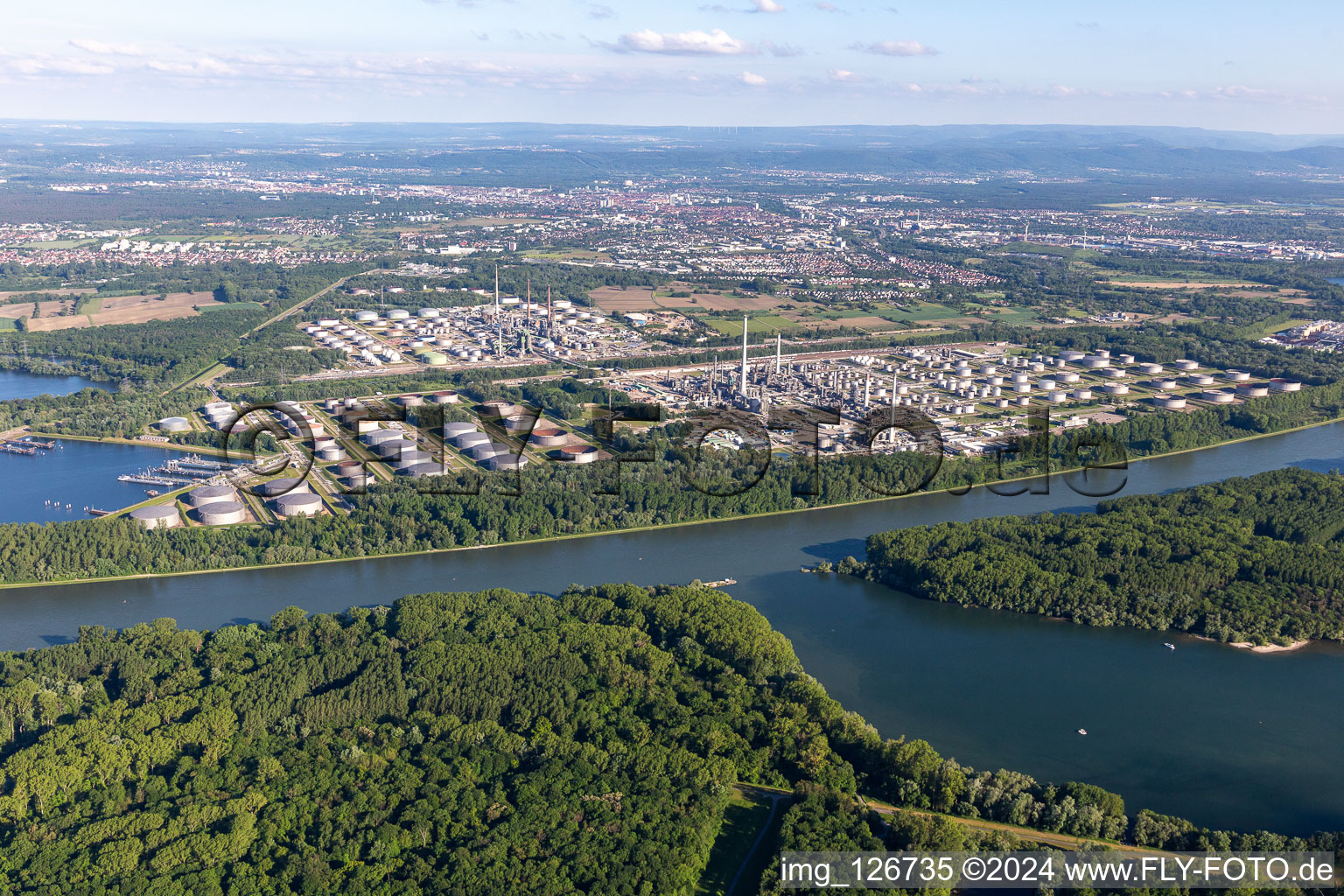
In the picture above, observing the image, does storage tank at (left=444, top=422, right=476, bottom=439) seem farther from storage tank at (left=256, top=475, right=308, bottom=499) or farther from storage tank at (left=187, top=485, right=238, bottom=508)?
storage tank at (left=187, top=485, right=238, bottom=508)

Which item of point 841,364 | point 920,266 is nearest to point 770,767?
point 841,364

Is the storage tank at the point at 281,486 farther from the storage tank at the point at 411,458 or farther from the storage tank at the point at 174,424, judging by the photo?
the storage tank at the point at 174,424

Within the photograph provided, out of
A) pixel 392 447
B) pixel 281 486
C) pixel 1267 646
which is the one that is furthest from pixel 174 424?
pixel 1267 646

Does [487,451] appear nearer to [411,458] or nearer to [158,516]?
[411,458]

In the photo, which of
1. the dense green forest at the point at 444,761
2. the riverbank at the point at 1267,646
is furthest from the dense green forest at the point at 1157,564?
the dense green forest at the point at 444,761

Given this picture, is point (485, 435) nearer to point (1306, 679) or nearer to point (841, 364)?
point (841, 364)

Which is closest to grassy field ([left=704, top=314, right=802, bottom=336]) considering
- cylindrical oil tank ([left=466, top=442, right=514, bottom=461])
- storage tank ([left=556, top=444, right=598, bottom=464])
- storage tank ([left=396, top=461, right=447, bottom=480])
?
storage tank ([left=556, top=444, right=598, bottom=464])

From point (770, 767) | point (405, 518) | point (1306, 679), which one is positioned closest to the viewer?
point (770, 767)
